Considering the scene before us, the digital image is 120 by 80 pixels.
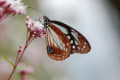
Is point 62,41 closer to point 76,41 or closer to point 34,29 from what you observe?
point 76,41

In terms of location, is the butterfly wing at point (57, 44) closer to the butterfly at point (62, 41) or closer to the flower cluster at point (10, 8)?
the butterfly at point (62, 41)

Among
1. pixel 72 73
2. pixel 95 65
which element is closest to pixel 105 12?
pixel 95 65

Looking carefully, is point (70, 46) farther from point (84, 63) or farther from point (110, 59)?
point (110, 59)

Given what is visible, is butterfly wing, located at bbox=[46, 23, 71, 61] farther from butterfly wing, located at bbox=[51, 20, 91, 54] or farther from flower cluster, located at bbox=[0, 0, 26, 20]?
flower cluster, located at bbox=[0, 0, 26, 20]

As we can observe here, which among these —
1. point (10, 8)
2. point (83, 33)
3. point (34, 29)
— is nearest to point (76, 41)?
point (34, 29)

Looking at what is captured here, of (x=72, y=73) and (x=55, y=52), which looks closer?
(x=55, y=52)

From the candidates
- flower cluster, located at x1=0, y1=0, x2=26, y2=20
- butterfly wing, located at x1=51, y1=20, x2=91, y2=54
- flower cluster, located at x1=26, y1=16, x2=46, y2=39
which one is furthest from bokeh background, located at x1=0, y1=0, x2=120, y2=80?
flower cluster, located at x1=0, y1=0, x2=26, y2=20
